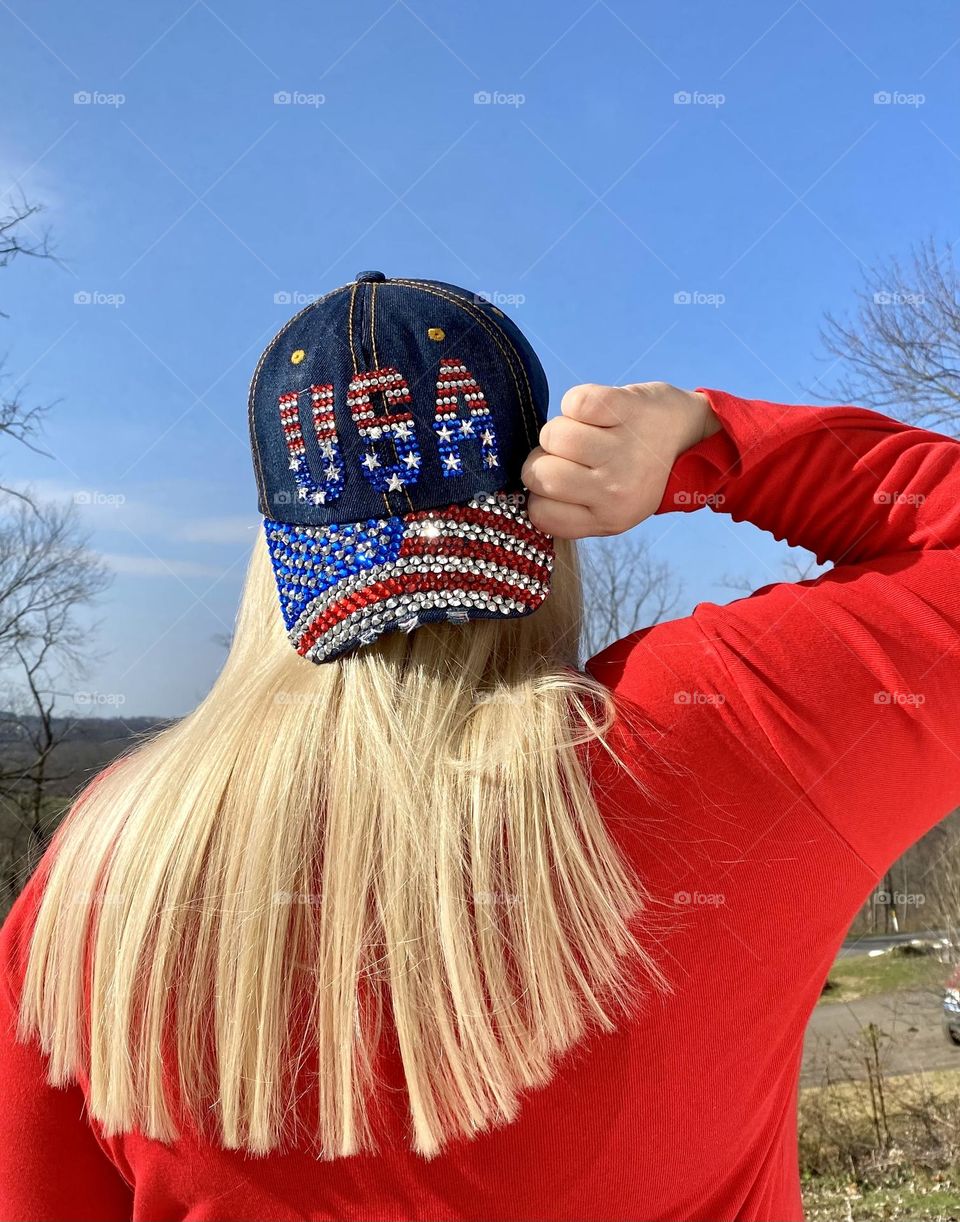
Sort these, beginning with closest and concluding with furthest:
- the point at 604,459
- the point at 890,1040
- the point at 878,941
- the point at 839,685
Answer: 1. the point at 839,685
2. the point at 604,459
3. the point at 890,1040
4. the point at 878,941

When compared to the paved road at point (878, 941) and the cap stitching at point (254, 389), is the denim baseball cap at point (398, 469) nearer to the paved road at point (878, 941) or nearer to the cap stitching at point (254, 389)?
the cap stitching at point (254, 389)

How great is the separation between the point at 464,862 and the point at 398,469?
13.6 inches

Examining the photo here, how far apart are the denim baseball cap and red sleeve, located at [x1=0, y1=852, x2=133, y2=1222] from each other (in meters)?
0.36

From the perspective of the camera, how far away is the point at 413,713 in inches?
31.6

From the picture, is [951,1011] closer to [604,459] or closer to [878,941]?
[878,941]

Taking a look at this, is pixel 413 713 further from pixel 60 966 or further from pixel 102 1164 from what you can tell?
pixel 102 1164

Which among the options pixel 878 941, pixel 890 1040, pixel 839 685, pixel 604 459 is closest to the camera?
pixel 839 685

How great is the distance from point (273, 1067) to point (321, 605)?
380 millimetres

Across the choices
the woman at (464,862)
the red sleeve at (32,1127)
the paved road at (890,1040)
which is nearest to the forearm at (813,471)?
the woman at (464,862)

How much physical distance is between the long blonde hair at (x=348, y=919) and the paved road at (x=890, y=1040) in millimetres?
5009

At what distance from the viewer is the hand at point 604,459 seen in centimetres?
84

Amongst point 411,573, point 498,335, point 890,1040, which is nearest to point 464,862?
point 411,573

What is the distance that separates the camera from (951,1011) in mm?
5051

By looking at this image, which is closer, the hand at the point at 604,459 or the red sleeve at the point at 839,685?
the red sleeve at the point at 839,685
